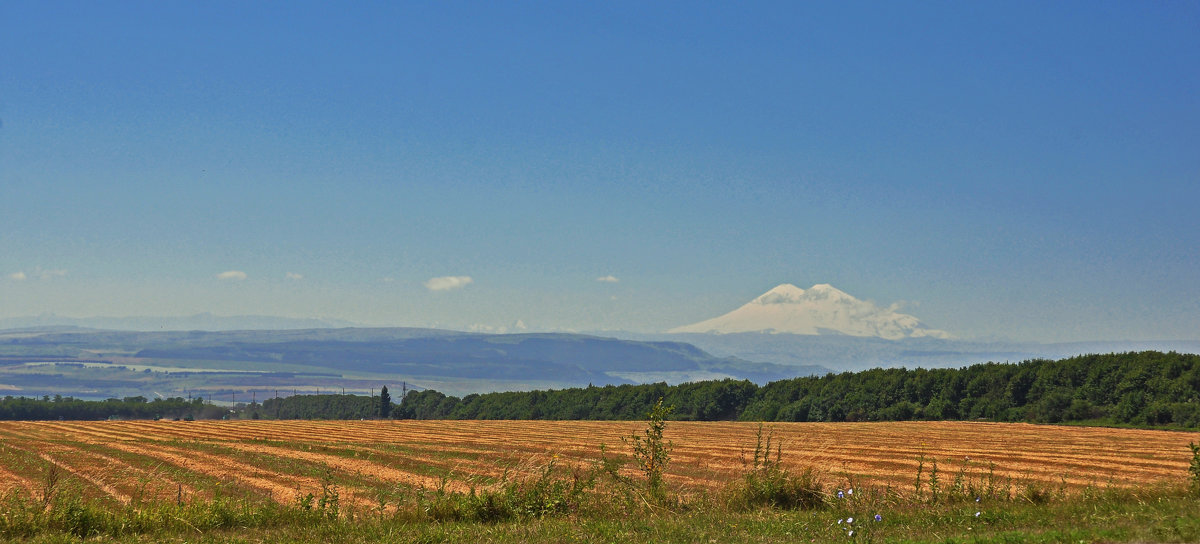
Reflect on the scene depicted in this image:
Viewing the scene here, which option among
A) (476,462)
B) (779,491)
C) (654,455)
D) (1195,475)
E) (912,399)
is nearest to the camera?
(1195,475)

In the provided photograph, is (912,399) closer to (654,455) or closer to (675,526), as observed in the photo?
(654,455)

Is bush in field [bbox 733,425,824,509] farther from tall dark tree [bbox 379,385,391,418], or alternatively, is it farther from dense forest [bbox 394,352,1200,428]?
tall dark tree [bbox 379,385,391,418]

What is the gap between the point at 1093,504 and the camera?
1557 centimetres

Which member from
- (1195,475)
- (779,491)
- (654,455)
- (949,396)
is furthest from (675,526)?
(949,396)

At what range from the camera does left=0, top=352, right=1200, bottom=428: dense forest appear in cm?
7944

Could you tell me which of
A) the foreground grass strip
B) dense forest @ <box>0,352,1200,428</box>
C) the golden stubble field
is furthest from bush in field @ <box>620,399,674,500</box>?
dense forest @ <box>0,352,1200,428</box>

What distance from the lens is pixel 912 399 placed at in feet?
338

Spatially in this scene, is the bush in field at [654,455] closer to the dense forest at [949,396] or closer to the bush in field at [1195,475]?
the bush in field at [1195,475]

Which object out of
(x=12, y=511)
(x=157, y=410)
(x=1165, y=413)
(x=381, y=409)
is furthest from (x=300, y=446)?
(x=157, y=410)

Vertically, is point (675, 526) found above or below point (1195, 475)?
below

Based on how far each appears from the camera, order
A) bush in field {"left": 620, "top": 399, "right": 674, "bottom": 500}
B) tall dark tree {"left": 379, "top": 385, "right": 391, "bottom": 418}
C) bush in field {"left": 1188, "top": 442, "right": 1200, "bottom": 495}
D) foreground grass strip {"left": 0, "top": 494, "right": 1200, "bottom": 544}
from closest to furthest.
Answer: foreground grass strip {"left": 0, "top": 494, "right": 1200, "bottom": 544} < bush in field {"left": 1188, "top": 442, "right": 1200, "bottom": 495} < bush in field {"left": 620, "top": 399, "right": 674, "bottom": 500} < tall dark tree {"left": 379, "top": 385, "right": 391, "bottom": 418}

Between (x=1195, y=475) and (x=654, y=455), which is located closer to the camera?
(x=1195, y=475)

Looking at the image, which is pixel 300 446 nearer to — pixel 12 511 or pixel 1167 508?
pixel 12 511

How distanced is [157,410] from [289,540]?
615 ft
